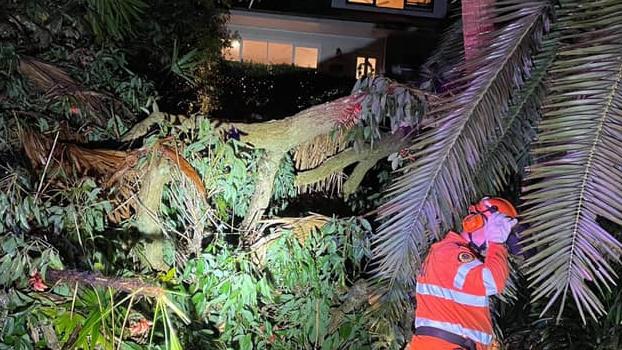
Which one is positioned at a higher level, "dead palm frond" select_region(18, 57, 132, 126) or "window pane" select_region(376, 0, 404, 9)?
"window pane" select_region(376, 0, 404, 9)

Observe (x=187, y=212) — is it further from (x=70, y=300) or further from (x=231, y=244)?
(x=70, y=300)

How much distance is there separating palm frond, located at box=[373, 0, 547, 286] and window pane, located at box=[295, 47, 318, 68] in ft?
41.6

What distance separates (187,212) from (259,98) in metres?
7.05

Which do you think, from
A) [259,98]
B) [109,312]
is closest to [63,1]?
[109,312]

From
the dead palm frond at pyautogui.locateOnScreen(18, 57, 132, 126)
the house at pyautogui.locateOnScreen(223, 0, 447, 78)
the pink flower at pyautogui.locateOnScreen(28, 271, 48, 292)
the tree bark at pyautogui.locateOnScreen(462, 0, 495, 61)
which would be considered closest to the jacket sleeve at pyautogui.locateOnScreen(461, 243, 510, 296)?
the tree bark at pyautogui.locateOnScreen(462, 0, 495, 61)

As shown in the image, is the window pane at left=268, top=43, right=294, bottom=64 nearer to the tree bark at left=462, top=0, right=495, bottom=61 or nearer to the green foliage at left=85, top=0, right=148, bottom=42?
the green foliage at left=85, top=0, right=148, bottom=42

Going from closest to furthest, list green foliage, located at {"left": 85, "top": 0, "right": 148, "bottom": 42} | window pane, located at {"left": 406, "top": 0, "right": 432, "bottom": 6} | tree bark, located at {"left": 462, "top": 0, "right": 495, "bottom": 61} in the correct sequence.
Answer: tree bark, located at {"left": 462, "top": 0, "right": 495, "bottom": 61}, green foliage, located at {"left": 85, "top": 0, "right": 148, "bottom": 42}, window pane, located at {"left": 406, "top": 0, "right": 432, "bottom": 6}

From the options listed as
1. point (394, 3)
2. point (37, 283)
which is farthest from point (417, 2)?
point (37, 283)

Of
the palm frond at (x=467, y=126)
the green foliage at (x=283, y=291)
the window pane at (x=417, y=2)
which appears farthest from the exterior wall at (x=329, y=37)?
the palm frond at (x=467, y=126)

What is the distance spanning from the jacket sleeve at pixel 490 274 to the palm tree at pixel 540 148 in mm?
250

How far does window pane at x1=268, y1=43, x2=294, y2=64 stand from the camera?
15.0m

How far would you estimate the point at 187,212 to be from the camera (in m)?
4.30

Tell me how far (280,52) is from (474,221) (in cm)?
1263

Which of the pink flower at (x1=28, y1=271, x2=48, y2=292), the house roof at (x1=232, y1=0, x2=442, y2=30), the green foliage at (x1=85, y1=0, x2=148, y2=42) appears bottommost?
the pink flower at (x1=28, y1=271, x2=48, y2=292)
